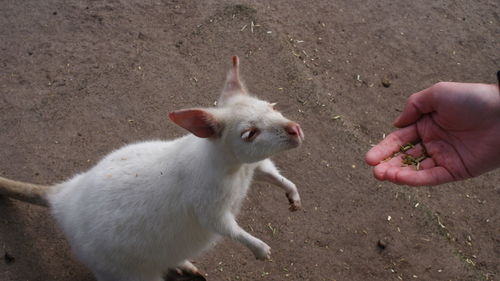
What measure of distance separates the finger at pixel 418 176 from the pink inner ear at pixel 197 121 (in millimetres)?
1358

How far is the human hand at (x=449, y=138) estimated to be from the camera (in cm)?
358

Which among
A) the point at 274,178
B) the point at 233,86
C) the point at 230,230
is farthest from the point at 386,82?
the point at 230,230

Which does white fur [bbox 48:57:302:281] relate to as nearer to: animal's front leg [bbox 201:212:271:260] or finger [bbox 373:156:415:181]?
animal's front leg [bbox 201:212:271:260]

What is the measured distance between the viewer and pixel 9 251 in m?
4.02

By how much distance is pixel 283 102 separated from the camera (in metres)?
5.30

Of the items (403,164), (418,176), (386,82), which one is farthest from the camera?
(386,82)

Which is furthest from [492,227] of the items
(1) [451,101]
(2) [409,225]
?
(1) [451,101]

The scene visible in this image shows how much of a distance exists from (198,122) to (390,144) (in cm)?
179

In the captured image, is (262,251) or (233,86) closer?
(233,86)

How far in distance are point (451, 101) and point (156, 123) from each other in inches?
107

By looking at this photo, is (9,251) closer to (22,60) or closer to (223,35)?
(22,60)

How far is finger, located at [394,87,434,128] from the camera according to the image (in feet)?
12.7

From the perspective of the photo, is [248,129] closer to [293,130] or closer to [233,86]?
[293,130]

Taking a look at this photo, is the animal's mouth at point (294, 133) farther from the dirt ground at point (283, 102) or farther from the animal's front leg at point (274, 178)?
the dirt ground at point (283, 102)
